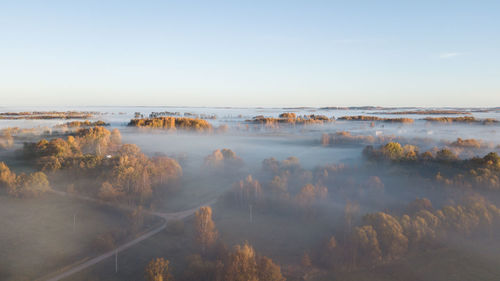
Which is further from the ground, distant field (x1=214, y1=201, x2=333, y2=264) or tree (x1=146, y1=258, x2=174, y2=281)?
tree (x1=146, y1=258, x2=174, y2=281)

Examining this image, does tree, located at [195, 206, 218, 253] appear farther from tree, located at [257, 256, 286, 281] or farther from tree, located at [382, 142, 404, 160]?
tree, located at [382, 142, 404, 160]

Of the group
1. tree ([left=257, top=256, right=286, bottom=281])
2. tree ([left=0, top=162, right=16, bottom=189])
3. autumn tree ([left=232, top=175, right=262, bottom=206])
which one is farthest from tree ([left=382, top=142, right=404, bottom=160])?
tree ([left=0, top=162, right=16, bottom=189])

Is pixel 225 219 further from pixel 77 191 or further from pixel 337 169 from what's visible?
pixel 337 169

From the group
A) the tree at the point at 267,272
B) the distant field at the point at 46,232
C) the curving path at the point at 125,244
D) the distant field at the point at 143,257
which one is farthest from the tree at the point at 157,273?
the distant field at the point at 46,232

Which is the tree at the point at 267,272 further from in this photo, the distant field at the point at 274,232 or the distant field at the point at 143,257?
the distant field at the point at 143,257

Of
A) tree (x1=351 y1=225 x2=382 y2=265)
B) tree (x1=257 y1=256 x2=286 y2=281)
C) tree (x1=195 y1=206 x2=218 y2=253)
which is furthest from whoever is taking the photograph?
tree (x1=195 y1=206 x2=218 y2=253)

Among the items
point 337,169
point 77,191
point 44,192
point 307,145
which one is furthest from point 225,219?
point 307,145
